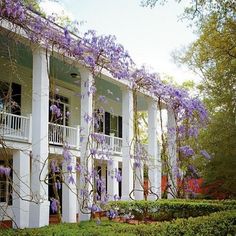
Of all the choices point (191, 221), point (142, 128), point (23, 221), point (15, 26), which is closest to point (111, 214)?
point (191, 221)

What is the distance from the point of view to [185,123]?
679 inches

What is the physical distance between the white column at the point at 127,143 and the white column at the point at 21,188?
404cm

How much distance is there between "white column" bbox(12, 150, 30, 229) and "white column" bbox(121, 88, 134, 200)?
404 cm

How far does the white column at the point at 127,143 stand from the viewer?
14.9 m

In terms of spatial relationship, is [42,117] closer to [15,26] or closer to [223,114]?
[15,26]

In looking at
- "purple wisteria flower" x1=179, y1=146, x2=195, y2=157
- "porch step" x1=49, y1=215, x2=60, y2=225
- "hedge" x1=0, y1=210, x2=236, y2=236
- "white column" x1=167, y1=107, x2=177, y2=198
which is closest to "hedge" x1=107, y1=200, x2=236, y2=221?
"porch step" x1=49, y1=215, x2=60, y2=225

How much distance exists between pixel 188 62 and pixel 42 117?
24.9 meters

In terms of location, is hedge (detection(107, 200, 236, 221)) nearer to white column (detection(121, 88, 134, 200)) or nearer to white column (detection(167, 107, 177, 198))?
white column (detection(121, 88, 134, 200))

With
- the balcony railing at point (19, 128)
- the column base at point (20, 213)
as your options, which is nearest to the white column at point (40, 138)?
the column base at point (20, 213)

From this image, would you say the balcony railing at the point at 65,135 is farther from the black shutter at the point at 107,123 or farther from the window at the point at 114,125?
the window at the point at 114,125

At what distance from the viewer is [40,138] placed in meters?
10.4

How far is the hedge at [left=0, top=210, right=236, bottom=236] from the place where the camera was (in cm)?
650

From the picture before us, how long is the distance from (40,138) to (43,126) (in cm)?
32

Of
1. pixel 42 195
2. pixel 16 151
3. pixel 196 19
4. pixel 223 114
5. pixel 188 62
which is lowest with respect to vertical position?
pixel 42 195
